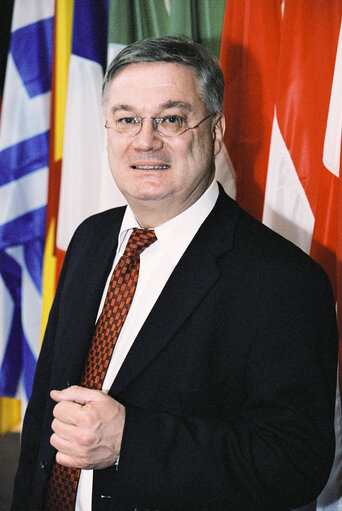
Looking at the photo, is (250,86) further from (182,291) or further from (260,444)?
(260,444)

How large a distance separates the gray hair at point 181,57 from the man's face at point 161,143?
0.5 inches

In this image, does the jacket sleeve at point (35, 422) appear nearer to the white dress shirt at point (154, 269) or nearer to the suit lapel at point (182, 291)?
the white dress shirt at point (154, 269)

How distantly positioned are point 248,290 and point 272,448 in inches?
12.3

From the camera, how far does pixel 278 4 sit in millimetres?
1577

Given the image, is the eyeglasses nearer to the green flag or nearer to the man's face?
the man's face

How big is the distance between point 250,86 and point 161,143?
20.5 inches

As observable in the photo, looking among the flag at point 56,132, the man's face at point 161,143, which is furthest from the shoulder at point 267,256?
the flag at point 56,132

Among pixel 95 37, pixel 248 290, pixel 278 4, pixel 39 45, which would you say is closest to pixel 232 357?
pixel 248 290

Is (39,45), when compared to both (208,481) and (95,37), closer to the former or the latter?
(95,37)

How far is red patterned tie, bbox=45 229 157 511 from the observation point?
1.19 m

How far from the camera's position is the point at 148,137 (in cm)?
122

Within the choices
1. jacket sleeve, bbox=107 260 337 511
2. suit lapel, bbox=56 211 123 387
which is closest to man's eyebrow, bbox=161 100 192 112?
suit lapel, bbox=56 211 123 387

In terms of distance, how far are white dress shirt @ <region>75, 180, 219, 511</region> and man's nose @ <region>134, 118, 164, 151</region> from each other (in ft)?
0.55

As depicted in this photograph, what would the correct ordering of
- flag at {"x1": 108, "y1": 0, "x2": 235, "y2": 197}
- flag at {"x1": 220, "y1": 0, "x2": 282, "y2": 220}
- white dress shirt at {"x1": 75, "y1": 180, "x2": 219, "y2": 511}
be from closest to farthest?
white dress shirt at {"x1": 75, "y1": 180, "x2": 219, "y2": 511} < flag at {"x1": 220, "y1": 0, "x2": 282, "y2": 220} < flag at {"x1": 108, "y1": 0, "x2": 235, "y2": 197}
